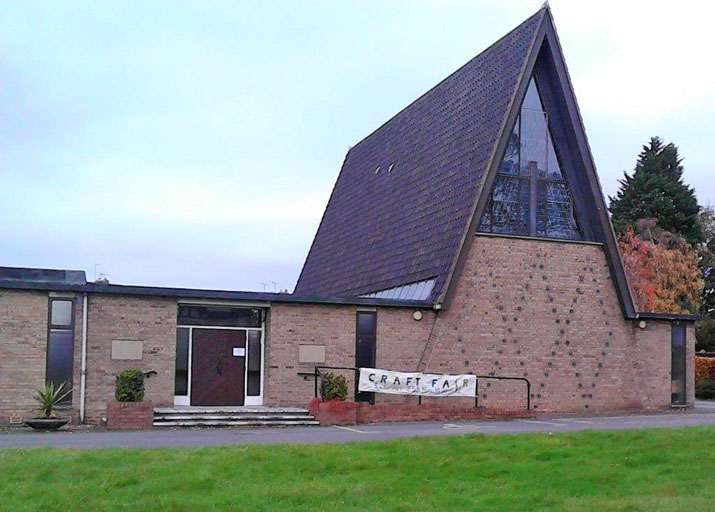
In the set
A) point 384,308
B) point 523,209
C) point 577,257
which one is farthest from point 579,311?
point 384,308

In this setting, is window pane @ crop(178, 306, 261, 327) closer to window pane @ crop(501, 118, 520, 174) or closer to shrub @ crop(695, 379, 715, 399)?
window pane @ crop(501, 118, 520, 174)

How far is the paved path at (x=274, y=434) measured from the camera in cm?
1639

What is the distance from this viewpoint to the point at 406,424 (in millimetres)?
21281

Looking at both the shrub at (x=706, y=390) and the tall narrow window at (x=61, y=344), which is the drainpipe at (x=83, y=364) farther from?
the shrub at (x=706, y=390)

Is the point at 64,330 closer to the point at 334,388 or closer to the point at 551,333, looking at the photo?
the point at 334,388

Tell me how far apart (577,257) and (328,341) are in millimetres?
8368

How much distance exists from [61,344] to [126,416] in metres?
3.12

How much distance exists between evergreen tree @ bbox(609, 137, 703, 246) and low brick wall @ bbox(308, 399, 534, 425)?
1526 inches

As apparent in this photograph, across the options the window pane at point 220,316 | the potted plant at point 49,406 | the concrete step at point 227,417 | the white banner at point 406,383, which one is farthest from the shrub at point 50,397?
the white banner at point 406,383

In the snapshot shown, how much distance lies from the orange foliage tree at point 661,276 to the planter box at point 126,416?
3672cm

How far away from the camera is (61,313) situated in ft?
72.2

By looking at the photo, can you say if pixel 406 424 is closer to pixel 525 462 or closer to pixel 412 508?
pixel 525 462

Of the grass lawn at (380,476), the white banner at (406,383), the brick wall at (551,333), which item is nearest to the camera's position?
the grass lawn at (380,476)

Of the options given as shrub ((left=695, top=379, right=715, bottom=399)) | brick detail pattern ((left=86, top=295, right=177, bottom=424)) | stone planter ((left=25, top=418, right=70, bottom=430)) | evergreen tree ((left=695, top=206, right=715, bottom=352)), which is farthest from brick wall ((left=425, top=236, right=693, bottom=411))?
evergreen tree ((left=695, top=206, right=715, bottom=352))
